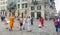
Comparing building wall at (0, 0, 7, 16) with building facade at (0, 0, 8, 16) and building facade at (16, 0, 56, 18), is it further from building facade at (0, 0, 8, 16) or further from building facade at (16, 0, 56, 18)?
building facade at (16, 0, 56, 18)

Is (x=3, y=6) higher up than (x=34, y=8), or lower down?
higher up

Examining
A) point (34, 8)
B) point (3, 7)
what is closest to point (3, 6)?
point (3, 7)

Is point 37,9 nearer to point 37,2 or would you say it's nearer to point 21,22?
point 37,2

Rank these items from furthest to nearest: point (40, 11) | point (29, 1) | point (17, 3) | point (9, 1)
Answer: point (9, 1) < point (17, 3) < point (29, 1) < point (40, 11)

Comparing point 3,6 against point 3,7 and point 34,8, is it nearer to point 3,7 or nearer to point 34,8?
point 3,7

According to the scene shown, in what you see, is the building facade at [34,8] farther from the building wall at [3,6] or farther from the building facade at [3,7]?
the building wall at [3,6]

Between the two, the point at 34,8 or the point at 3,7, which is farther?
the point at 3,7

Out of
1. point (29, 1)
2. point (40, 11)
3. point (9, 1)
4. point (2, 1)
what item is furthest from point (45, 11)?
point (2, 1)

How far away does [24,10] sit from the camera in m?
74.4

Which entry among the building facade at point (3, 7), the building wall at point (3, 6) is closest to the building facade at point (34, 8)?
the building facade at point (3, 7)

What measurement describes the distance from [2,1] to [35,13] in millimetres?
34168

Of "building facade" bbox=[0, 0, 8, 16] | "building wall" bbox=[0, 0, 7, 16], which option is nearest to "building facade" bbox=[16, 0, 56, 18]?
"building facade" bbox=[0, 0, 8, 16]

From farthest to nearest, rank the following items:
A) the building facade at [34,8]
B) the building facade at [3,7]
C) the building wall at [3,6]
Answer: the building wall at [3,6] < the building facade at [3,7] < the building facade at [34,8]

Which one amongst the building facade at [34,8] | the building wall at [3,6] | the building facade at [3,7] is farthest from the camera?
the building wall at [3,6]
